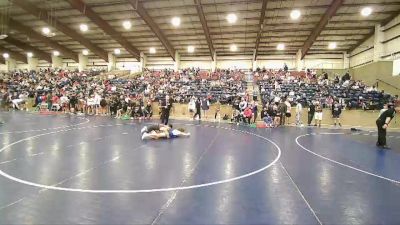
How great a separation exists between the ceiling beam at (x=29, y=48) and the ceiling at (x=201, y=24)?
0.30 meters

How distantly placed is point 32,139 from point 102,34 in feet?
74.3

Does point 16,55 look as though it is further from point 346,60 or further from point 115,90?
point 346,60

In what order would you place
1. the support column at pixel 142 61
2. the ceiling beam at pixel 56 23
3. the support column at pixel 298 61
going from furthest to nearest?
the support column at pixel 142 61
the support column at pixel 298 61
the ceiling beam at pixel 56 23

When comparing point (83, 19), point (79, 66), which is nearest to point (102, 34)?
point (83, 19)

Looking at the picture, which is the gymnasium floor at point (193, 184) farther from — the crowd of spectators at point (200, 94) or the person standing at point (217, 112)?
the person standing at point (217, 112)

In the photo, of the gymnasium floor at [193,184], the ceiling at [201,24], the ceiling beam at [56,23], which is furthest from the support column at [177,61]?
the gymnasium floor at [193,184]

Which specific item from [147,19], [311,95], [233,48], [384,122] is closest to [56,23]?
[147,19]

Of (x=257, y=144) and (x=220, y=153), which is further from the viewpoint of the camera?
(x=257, y=144)

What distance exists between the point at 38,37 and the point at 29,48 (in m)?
6.06

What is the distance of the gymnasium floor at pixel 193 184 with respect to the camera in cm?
391

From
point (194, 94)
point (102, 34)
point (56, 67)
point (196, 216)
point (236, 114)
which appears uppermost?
point (102, 34)

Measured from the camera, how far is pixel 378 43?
24922 millimetres

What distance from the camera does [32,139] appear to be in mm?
9617

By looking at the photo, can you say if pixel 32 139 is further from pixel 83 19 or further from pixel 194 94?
pixel 83 19
